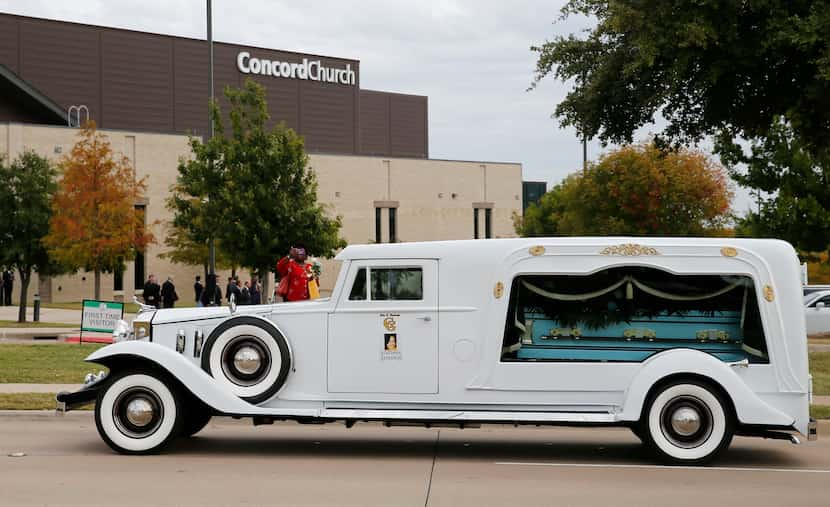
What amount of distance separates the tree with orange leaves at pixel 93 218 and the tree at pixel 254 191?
14.0ft

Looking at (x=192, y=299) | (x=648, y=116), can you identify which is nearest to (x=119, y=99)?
(x=192, y=299)

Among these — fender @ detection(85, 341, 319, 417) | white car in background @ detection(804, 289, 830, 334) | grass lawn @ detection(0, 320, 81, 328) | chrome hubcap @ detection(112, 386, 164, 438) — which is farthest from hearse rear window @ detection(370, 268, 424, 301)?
grass lawn @ detection(0, 320, 81, 328)

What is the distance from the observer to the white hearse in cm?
1016

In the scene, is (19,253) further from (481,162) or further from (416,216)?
(481,162)

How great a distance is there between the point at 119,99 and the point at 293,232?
3407 centimetres

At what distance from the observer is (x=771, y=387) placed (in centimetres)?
1012

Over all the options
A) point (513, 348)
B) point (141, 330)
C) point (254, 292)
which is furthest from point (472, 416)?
point (254, 292)

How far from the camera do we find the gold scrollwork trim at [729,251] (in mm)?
10250

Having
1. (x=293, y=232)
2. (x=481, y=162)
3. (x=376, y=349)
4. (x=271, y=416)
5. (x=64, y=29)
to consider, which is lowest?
(x=271, y=416)

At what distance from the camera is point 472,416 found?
10.2 m

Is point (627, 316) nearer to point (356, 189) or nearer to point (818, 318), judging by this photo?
point (818, 318)

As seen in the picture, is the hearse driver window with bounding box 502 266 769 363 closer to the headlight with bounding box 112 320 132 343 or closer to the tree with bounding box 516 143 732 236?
the headlight with bounding box 112 320 132 343

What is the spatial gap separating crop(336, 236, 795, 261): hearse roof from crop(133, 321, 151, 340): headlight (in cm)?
203

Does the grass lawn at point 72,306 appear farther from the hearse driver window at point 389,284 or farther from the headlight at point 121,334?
the hearse driver window at point 389,284
